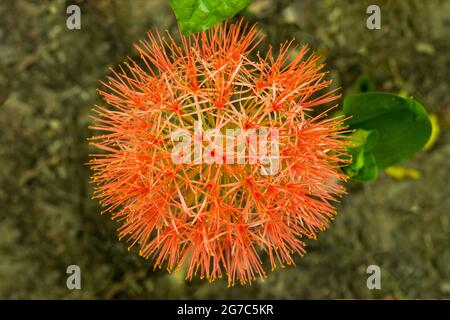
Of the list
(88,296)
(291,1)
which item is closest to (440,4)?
(291,1)

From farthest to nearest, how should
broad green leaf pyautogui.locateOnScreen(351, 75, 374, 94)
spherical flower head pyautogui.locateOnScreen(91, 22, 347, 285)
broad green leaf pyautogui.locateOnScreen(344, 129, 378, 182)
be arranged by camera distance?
broad green leaf pyautogui.locateOnScreen(351, 75, 374, 94) < broad green leaf pyautogui.locateOnScreen(344, 129, 378, 182) < spherical flower head pyautogui.locateOnScreen(91, 22, 347, 285)

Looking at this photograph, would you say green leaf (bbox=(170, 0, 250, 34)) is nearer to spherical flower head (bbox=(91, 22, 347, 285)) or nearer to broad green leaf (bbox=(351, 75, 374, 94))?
spherical flower head (bbox=(91, 22, 347, 285))

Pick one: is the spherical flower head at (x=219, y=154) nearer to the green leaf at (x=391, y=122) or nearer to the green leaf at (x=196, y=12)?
the green leaf at (x=196, y=12)

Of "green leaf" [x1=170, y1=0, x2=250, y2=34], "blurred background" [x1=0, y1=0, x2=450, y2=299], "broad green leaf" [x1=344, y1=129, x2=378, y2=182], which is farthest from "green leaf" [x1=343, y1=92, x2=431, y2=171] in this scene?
"green leaf" [x1=170, y1=0, x2=250, y2=34]

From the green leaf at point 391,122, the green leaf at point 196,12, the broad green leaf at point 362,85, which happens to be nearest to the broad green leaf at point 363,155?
the green leaf at point 391,122

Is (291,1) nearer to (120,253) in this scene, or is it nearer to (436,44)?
(436,44)

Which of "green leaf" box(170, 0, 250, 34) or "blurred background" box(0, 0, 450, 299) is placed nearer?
"green leaf" box(170, 0, 250, 34)
